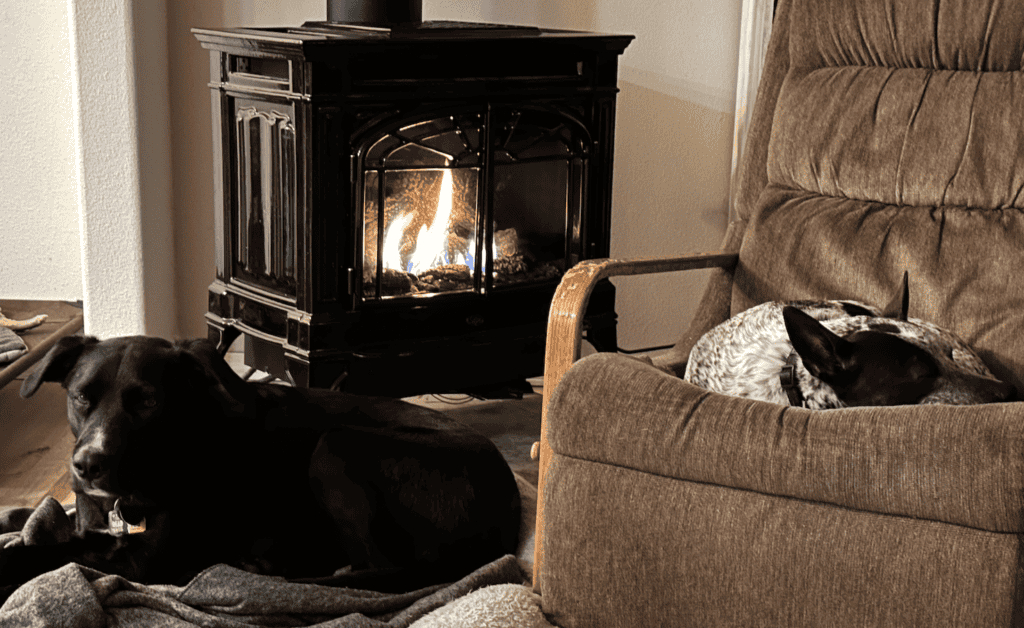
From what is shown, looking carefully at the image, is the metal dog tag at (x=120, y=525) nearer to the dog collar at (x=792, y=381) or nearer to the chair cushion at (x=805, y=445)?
the chair cushion at (x=805, y=445)

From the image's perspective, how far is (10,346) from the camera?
9.39 feet

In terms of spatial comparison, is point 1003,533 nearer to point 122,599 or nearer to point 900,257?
point 900,257

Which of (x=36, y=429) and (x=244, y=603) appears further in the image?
(x=36, y=429)

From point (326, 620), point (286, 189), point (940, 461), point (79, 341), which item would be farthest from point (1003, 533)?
point (286, 189)

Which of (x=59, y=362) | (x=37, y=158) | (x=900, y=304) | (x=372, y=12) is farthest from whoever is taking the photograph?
(x=37, y=158)

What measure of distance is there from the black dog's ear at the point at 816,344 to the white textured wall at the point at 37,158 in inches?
96.1

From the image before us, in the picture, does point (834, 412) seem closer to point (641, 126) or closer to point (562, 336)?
point (562, 336)

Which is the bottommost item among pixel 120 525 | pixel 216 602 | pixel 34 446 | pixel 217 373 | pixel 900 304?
pixel 34 446

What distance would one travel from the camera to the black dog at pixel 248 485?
1777 mm

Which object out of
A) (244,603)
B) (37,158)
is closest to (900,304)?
(244,603)

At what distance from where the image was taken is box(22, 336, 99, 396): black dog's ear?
5.90 ft

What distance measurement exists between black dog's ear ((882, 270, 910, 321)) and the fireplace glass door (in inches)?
42.9

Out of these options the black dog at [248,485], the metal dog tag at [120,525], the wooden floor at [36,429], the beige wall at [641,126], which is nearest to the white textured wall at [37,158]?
the wooden floor at [36,429]

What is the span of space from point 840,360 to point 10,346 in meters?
2.23
